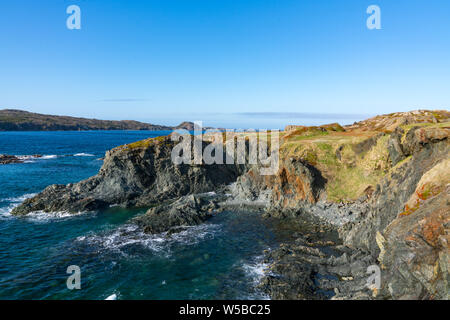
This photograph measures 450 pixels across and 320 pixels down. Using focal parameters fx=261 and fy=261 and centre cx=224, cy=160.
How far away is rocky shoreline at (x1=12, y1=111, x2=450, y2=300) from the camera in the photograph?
19.0m

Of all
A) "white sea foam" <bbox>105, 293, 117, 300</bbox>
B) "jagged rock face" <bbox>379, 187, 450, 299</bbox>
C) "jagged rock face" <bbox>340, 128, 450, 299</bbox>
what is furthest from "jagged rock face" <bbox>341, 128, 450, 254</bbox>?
"white sea foam" <bbox>105, 293, 117, 300</bbox>

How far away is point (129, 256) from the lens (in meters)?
32.2

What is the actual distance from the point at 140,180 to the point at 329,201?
41.3 meters

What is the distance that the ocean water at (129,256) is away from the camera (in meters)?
25.4

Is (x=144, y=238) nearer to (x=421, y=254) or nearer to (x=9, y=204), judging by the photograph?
(x=421, y=254)

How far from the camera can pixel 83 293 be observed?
24.9 metres

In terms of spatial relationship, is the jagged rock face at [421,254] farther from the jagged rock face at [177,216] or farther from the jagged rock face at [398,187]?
the jagged rock face at [177,216]

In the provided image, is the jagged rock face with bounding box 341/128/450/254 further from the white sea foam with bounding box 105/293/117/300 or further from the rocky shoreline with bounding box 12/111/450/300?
the white sea foam with bounding box 105/293/117/300

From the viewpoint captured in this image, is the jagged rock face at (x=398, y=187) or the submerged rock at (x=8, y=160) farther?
the submerged rock at (x=8, y=160)

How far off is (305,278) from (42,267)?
29.0 m

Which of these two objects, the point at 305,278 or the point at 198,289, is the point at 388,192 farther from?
the point at 198,289

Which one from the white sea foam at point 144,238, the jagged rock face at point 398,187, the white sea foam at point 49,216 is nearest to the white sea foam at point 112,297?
the white sea foam at point 144,238

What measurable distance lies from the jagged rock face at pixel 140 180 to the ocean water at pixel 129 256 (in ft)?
19.5

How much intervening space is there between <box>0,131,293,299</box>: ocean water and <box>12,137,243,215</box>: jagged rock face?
5933mm
